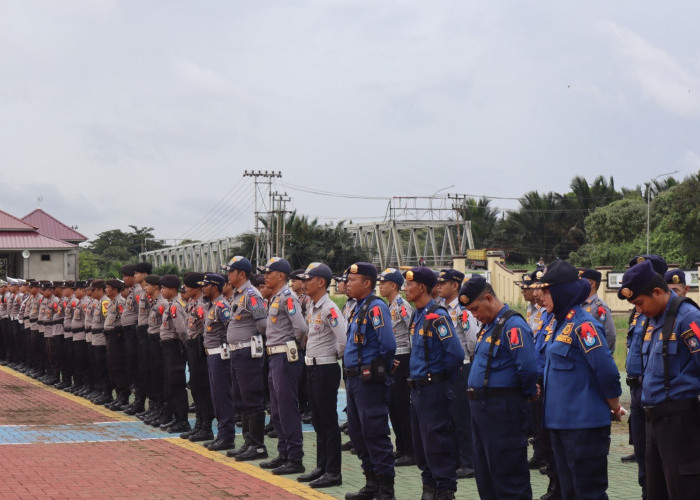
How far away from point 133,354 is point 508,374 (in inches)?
354

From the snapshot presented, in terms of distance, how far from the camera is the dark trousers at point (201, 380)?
11.4m

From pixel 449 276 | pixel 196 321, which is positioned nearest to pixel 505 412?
pixel 449 276

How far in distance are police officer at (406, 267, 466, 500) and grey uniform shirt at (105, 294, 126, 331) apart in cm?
806

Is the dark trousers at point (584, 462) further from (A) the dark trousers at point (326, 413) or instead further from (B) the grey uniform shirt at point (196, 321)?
(B) the grey uniform shirt at point (196, 321)

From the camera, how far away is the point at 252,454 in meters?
10.0

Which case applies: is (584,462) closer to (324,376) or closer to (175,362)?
(324,376)

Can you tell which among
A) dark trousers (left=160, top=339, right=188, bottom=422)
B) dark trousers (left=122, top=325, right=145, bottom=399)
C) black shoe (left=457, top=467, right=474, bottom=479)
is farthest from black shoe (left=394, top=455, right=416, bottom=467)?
dark trousers (left=122, top=325, right=145, bottom=399)

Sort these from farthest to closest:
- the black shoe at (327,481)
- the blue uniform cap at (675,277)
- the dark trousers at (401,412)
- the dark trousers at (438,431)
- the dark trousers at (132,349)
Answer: the dark trousers at (132,349) < the dark trousers at (401,412) < the blue uniform cap at (675,277) < the black shoe at (327,481) < the dark trousers at (438,431)

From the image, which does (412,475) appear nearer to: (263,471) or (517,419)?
(263,471)

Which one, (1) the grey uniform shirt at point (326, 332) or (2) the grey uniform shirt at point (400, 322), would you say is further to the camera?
(2) the grey uniform shirt at point (400, 322)

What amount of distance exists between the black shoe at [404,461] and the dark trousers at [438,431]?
7.37ft

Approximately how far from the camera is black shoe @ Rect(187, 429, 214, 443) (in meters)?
11.3

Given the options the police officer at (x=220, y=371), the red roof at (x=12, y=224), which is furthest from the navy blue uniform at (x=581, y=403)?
the red roof at (x=12, y=224)

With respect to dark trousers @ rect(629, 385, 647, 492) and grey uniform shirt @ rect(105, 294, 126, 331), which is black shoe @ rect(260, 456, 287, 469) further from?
grey uniform shirt @ rect(105, 294, 126, 331)
